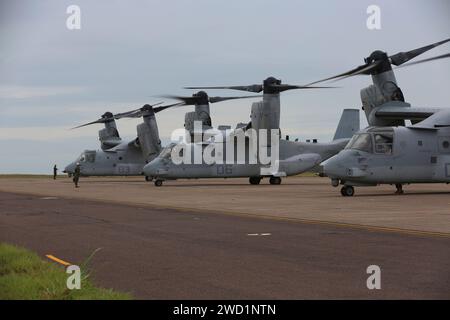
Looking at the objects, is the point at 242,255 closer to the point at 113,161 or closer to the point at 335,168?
the point at 335,168

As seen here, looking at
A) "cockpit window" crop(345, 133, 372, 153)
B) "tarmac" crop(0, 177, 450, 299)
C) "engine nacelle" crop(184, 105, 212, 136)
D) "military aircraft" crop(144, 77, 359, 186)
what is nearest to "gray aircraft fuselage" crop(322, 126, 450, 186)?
"cockpit window" crop(345, 133, 372, 153)

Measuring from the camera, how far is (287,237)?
1467cm

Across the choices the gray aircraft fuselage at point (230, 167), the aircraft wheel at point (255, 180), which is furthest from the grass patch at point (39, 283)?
the aircraft wheel at point (255, 180)

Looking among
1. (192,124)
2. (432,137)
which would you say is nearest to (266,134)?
(192,124)

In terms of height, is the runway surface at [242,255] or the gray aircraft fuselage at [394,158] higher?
Result: the gray aircraft fuselage at [394,158]

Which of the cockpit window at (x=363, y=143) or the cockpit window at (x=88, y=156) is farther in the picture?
the cockpit window at (x=88, y=156)

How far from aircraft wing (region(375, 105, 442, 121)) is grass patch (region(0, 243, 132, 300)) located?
24952mm

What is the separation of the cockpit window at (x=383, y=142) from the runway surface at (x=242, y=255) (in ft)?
43.3

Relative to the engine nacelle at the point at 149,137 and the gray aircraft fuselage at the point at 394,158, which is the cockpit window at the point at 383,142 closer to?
the gray aircraft fuselage at the point at 394,158

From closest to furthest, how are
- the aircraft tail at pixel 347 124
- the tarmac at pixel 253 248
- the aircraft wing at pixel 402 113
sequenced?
the tarmac at pixel 253 248 < the aircraft wing at pixel 402 113 < the aircraft tail at pixel 347 124

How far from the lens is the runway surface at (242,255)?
8500mm

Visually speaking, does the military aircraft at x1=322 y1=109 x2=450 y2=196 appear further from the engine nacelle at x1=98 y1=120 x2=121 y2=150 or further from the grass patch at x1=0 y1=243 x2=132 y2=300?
the engine nacelle at x1=98 y1=120 x2=121 y2=150

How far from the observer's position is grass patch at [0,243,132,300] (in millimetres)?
7883
